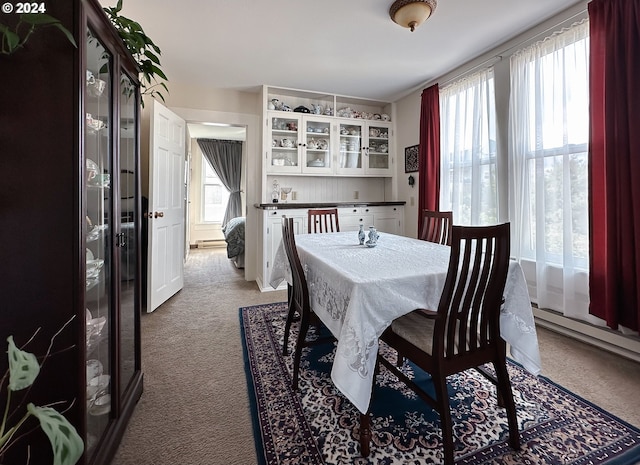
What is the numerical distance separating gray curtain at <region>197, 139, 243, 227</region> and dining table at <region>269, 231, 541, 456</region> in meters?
5.67

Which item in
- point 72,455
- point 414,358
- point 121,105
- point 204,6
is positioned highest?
point 204,6

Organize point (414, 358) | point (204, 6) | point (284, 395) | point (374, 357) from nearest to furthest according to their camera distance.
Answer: point (374, 357), point (414, 358), point (284, 395), point (204, 6)

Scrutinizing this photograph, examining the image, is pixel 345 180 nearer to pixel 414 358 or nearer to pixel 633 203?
pixel 633 203

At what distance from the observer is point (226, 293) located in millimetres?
3666

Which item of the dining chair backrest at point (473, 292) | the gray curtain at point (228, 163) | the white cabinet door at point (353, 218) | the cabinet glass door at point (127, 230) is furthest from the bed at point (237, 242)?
the dining chair backrest at point (473, 292)

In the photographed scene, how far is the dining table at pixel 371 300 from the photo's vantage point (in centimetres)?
123

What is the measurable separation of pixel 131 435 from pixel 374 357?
3.93 feet

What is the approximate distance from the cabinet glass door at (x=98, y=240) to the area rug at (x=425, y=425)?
0.69m

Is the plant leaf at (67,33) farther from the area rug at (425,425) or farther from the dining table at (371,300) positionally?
the area rug at (425,425)

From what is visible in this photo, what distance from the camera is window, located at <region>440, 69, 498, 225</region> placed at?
3033 mm

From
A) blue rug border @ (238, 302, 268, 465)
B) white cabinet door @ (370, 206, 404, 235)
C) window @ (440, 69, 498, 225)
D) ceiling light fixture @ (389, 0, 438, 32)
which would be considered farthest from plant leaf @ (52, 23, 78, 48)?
white cabinet door @ (370, 206, 404, 235)

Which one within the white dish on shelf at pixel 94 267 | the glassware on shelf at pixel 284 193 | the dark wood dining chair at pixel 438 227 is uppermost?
the glassware on shelf at pixel 284 193

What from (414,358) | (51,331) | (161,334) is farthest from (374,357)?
(161,334)

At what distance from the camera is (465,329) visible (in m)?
1.26
